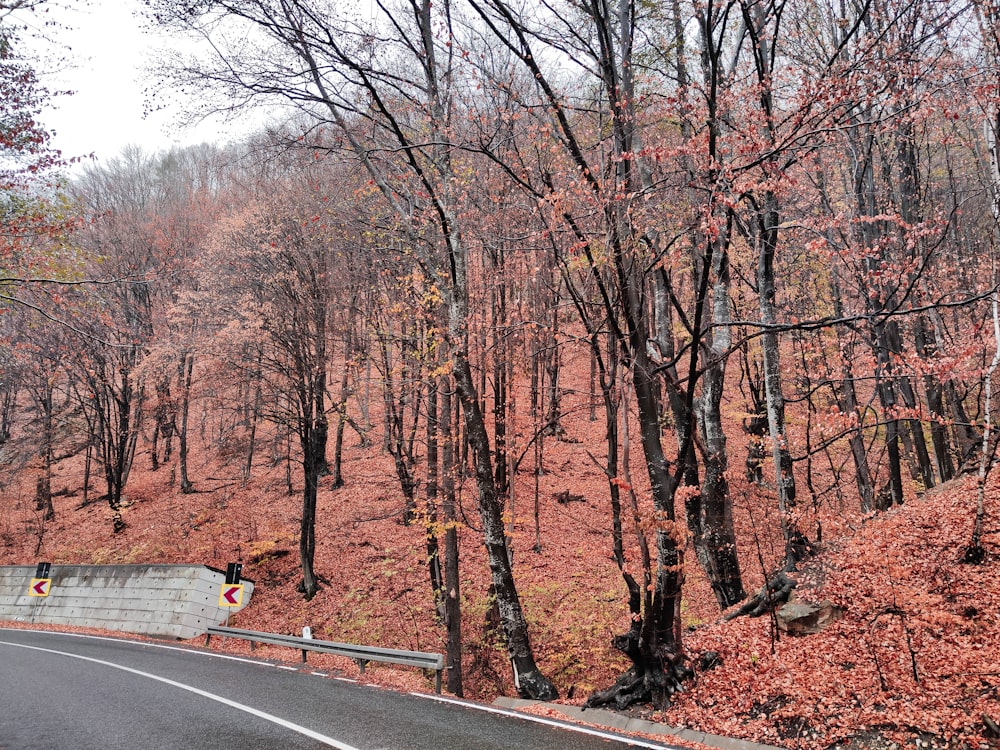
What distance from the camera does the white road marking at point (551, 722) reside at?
5884 millimetres

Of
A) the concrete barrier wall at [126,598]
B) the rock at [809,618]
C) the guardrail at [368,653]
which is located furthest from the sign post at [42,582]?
the rock at [809,618]

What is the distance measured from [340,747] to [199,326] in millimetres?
22394

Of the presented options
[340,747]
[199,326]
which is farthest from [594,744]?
[199,326]

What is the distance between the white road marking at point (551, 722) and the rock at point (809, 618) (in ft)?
11.6

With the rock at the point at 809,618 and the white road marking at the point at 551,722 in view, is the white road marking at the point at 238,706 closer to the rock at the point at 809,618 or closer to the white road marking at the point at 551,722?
the white road marking at the point at 551,722

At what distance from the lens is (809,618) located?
8.32m

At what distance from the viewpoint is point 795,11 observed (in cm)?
1253

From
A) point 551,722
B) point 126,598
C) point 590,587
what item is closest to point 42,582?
point 126,598

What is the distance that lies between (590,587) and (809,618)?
26.4 ft

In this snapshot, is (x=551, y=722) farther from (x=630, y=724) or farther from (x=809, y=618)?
(x=809, y=618)

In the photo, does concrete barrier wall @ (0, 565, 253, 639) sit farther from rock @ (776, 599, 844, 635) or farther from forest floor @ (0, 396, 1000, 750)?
rock @ (776, 599, 844, 635)

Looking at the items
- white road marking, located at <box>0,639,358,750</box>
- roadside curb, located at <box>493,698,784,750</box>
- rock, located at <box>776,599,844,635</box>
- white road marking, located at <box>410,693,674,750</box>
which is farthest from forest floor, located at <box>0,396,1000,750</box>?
white road marking, located at <box>0,639,358,750</box>

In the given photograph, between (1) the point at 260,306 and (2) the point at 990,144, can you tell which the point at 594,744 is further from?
(1) the point at 260,306

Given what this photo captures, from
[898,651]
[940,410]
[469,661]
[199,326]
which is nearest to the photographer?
[898,651]
